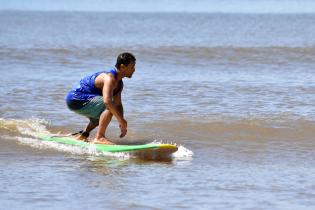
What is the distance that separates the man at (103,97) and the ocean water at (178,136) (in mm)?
386

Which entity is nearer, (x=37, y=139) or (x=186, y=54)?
(x=37, y=139)

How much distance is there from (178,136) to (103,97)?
1537mm

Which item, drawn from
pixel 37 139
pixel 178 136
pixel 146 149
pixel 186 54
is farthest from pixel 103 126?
pixel 186 54

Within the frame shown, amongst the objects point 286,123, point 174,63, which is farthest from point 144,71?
point 286,123

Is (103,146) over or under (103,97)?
under

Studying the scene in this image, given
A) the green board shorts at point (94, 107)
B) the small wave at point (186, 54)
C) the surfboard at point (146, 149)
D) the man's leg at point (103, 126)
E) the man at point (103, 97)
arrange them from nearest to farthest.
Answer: the surfboard at point (146, 149), the man at point (103, 97), the man's leg at point (103, 126), the green board shorts at point (94, 107), the small wave at point (186, 54)

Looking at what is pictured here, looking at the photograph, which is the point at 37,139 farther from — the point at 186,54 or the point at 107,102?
the point at 186,54

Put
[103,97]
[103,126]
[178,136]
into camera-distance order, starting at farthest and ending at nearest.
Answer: [178,136]
[103,126]
[103,97]

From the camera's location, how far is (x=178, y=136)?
10156 millimetres

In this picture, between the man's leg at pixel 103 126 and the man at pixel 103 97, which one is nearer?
the man at pixel 103 97

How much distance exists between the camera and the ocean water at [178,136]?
7109 millimetres

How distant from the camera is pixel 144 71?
55.5ft

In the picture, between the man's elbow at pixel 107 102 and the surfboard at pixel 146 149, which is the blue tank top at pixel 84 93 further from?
the surfboard at pixel 146 149

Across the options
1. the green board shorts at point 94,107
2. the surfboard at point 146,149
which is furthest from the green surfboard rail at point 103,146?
the green board shorts at point 94,107
